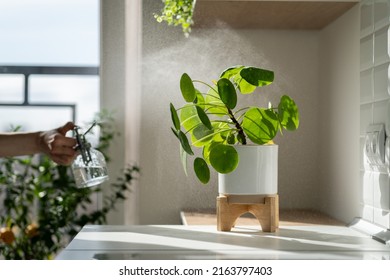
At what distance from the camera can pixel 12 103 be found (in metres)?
1.31

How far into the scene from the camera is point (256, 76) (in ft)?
4.03

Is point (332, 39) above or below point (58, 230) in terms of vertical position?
above

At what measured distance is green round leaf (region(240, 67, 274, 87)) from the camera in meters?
1.23

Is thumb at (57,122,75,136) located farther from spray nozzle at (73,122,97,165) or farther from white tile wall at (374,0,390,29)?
white tile wall at (374,0,390,29)

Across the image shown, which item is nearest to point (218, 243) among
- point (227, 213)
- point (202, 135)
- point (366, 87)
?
point (227, 213)

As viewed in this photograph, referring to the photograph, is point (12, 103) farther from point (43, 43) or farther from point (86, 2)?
point (86, 2)

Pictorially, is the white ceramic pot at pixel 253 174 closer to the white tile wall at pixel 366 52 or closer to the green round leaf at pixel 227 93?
the green round leaf at pixel 227 93

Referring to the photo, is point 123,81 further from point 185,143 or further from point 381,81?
point 381,81

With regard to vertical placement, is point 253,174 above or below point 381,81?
below

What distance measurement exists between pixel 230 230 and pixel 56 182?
1.09 ft

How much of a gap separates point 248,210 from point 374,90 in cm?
32

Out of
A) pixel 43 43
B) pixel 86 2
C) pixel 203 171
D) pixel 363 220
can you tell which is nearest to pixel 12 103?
pixel 43 43
